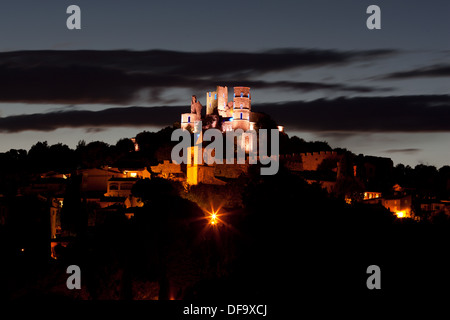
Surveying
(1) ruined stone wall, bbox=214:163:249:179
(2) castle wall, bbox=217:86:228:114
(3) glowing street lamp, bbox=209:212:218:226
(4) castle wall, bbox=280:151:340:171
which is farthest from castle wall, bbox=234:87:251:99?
(3) glowing street lamp, bbox=209:212:218:226

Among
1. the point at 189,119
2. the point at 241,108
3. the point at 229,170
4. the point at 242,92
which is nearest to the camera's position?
the point at 229,170

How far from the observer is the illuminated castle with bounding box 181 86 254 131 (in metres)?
74.7

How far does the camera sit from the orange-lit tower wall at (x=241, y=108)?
74250 mm

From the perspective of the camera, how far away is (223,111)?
3086 inches

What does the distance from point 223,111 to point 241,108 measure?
12.1 feet

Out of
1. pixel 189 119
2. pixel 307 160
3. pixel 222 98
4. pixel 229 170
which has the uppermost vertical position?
pixel 222 98

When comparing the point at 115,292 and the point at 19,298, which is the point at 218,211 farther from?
the point at 19,298

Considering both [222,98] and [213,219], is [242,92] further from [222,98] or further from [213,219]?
[213,219]

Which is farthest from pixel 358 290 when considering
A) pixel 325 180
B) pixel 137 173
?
pixel 137 173

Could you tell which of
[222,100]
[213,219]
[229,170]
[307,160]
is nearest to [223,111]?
[222,100]

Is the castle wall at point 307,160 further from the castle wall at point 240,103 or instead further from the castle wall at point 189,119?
the castle wall at point 189,119

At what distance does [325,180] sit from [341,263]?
25537mm

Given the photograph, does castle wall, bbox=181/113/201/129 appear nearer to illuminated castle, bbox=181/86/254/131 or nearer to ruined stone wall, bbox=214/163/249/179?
illuminated castle, bbox=181/86/254/131

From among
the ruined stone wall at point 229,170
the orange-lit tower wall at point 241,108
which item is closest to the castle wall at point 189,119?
the orange-lit tower wall at point 241,108
